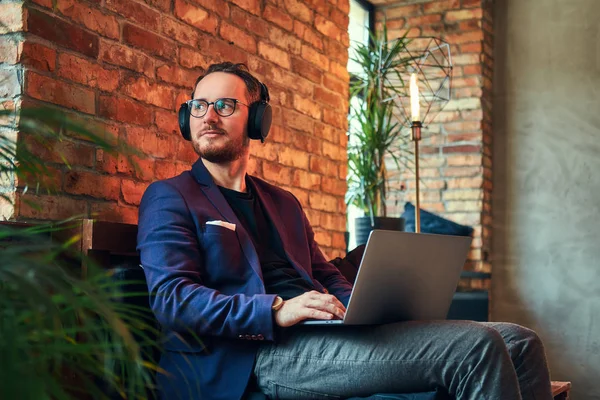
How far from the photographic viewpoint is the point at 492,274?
18.0 ft

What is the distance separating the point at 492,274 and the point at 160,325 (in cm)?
371

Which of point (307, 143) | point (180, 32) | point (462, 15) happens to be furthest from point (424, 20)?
point (180, 32)

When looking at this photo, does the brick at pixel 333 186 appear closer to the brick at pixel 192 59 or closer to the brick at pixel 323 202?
the brick at pixel 323 202

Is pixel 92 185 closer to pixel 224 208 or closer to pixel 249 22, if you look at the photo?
pixel 224 208

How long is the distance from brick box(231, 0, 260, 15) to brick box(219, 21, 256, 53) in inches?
3.8

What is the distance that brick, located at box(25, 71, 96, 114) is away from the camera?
2.14 meters

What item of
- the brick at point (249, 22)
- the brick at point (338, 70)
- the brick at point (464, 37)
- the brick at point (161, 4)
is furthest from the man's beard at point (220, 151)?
the brick at point (464, 37)

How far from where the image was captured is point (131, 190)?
254 centimetres

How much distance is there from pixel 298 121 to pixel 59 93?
1.41 m

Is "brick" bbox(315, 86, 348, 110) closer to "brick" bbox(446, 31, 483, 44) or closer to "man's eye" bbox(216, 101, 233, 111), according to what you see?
"man's eye" bbox(216, 101, 233, 111)

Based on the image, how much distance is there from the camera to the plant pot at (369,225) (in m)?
4.32

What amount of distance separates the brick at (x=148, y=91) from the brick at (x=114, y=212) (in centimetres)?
35

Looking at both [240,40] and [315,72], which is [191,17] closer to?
[240,40]

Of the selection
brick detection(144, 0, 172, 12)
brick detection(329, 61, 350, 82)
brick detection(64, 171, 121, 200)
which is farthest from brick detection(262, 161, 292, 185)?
brick detection(64, 171, 121, 200)
